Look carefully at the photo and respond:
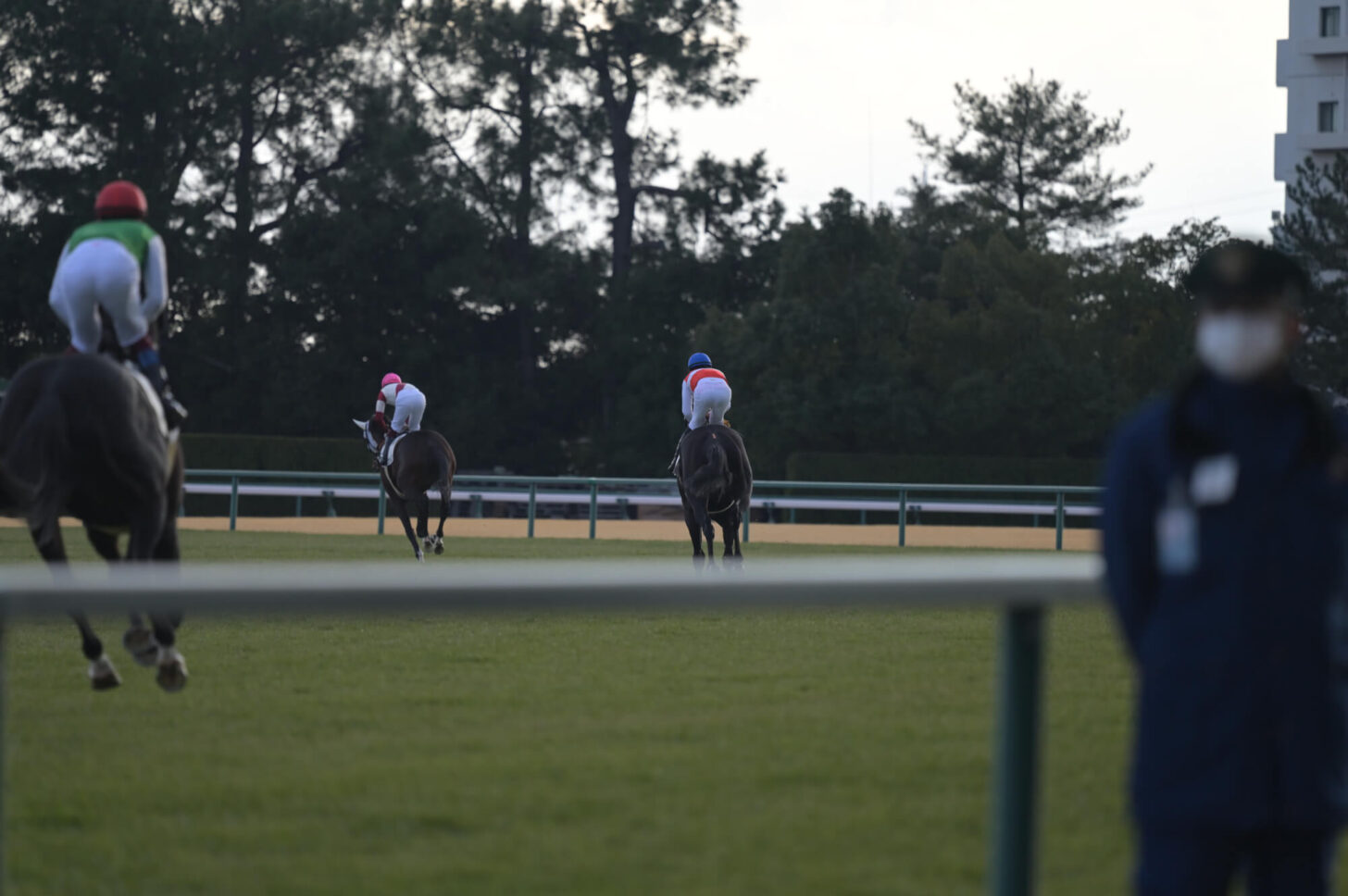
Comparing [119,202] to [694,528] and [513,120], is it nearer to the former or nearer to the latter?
[694,528]

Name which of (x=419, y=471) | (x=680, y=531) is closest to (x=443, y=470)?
(x=419, y=471)

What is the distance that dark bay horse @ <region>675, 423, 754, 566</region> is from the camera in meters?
16.5

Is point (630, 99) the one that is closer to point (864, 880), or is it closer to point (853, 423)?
point (853, 423)

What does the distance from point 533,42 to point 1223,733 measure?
52.5 metres

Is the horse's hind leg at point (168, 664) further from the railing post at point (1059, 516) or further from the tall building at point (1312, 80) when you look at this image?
the tall building at point (1312, 80)

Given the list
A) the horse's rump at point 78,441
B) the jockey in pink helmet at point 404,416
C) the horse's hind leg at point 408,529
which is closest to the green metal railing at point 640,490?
the jockey in pink helmet at point 404,416

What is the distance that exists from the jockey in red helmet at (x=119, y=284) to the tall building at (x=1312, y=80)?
180 ft

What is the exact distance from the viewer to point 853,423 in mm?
45125

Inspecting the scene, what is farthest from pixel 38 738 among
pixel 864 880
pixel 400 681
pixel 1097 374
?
pixel 1097 374

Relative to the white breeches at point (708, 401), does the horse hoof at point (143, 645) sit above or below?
below

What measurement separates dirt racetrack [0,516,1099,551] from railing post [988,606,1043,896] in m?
24.3

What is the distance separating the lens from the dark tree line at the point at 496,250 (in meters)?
47.4

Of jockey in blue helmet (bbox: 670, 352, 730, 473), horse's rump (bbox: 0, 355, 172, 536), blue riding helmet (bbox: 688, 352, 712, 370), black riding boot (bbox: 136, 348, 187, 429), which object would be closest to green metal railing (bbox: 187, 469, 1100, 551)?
blue riding helmet (bbox: 688, 352, 712, 370)

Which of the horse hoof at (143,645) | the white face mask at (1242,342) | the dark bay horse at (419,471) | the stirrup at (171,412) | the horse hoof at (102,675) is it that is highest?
the white face mask at (1242,342)
